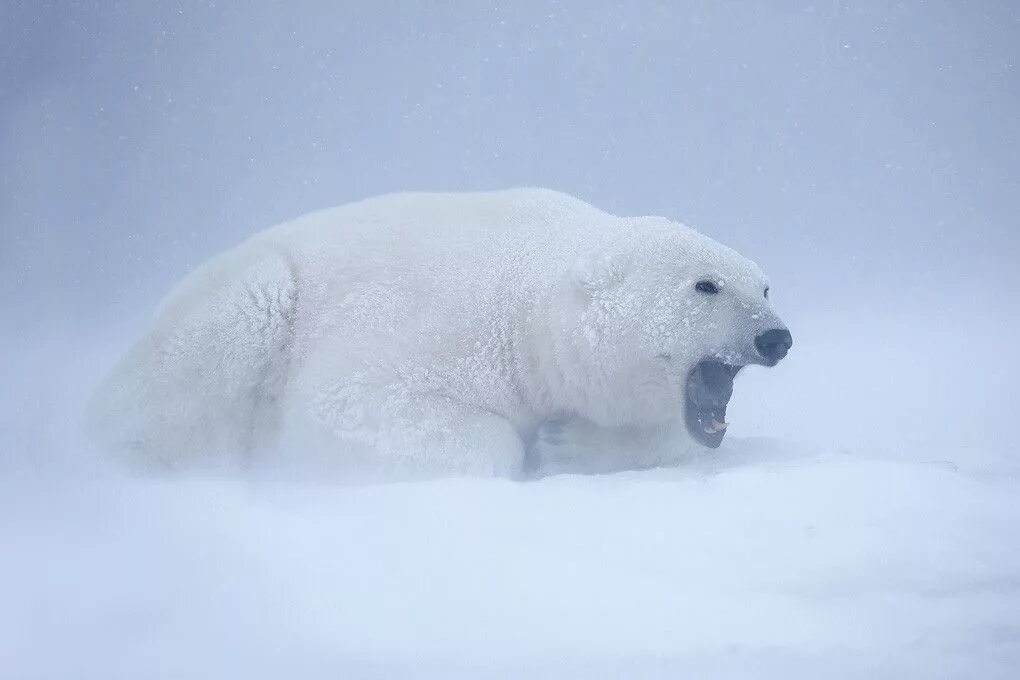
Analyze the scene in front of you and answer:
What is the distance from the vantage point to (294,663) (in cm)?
132

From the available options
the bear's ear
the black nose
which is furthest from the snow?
the bear's ear

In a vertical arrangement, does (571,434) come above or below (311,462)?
above

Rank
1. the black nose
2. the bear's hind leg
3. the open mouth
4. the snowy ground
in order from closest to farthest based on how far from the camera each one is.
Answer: the snowy ground
the black nose
the open mouth
the bear's hind leg

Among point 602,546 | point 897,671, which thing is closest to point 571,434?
point 602,546

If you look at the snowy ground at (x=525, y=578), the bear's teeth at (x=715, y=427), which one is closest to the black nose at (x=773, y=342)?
the bear's teeth at (x=715, y=427)

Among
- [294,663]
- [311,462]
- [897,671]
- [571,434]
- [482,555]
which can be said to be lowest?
[294,663]

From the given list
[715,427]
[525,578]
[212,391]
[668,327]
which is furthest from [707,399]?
[212,391]

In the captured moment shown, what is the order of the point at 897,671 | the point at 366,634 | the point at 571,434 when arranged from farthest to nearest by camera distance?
the point at 571,434, the point at 366,634, the point at 897,671

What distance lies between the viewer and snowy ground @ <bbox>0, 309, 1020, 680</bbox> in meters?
1.34

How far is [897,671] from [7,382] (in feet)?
13.8

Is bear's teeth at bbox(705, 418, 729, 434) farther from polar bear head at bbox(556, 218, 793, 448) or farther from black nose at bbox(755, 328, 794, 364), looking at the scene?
black nose at bbox(755, 328, 794, 364)

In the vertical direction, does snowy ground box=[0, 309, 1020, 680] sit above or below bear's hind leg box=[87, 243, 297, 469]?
below

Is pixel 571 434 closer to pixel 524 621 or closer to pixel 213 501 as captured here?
pixel 213 501

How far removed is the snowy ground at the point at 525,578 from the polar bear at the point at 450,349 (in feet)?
1.71
